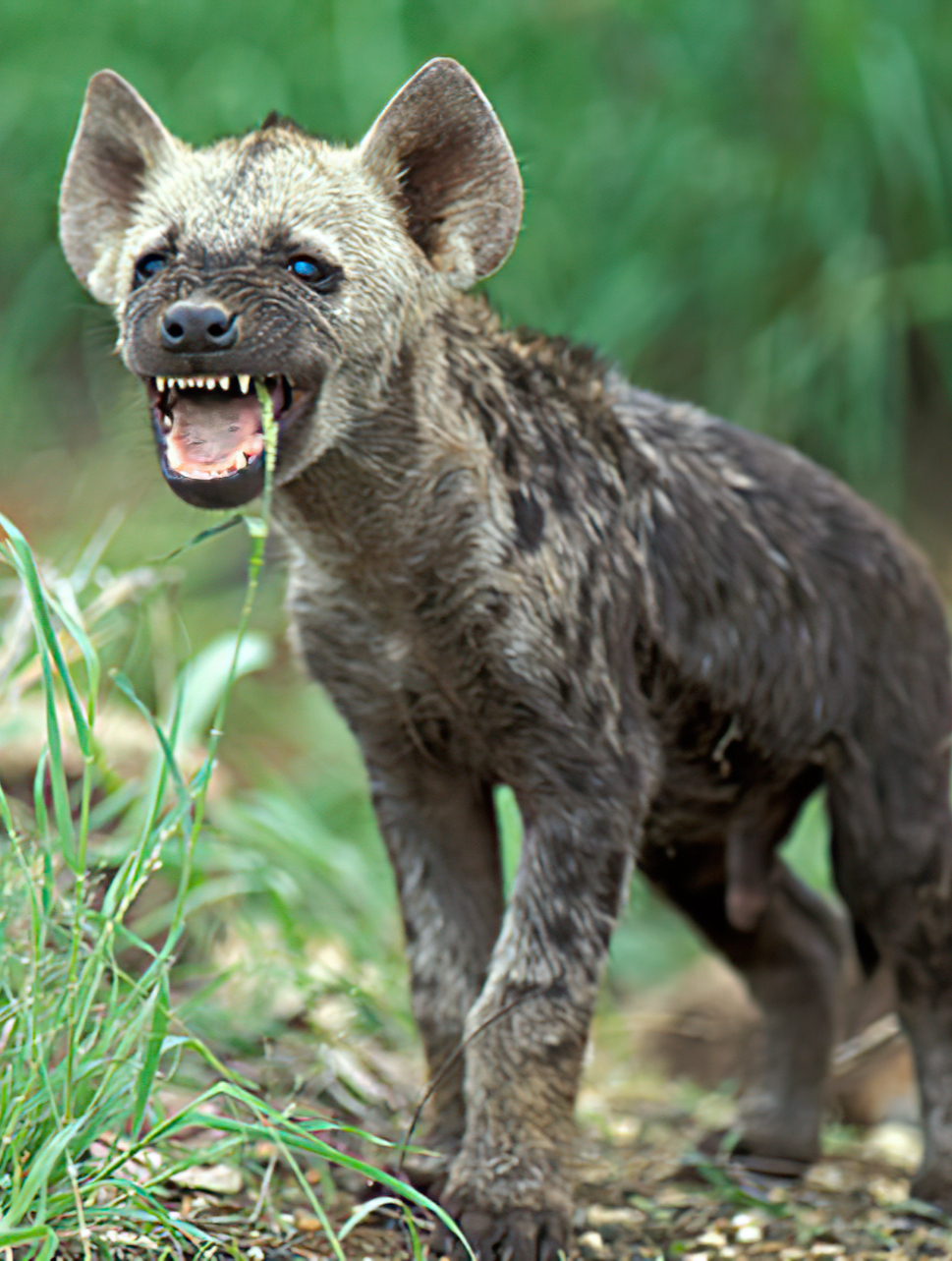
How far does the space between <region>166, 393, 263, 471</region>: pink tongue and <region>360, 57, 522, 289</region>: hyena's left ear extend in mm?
521

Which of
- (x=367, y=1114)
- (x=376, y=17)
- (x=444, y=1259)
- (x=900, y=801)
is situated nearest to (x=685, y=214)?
(x=376, y=17)

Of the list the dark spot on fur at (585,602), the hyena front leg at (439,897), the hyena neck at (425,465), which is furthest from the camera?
the hyena front leg at (439,897)

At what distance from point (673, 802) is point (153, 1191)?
53.4 inches

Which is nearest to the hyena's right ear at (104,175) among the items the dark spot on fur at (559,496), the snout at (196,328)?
the snout at (196,328)

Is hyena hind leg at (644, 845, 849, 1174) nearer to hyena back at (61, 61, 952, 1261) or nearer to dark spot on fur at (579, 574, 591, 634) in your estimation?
hyena back at (61, 61, 952, 1261)

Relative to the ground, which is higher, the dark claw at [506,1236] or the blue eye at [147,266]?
the blue eye at [147,266]

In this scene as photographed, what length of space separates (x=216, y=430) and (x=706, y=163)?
4.56m

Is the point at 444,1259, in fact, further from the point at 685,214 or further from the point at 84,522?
the point at 685,214

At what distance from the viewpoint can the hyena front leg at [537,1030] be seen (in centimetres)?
297

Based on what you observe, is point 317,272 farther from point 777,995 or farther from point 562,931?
point 777,995

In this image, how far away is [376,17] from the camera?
7309 millimetres

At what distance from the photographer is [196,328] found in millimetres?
2670

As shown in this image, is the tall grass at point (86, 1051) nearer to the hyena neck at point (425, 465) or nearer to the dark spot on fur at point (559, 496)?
the hyena neck at point (425, 465)

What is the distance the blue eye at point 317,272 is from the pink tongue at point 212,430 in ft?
0.77
